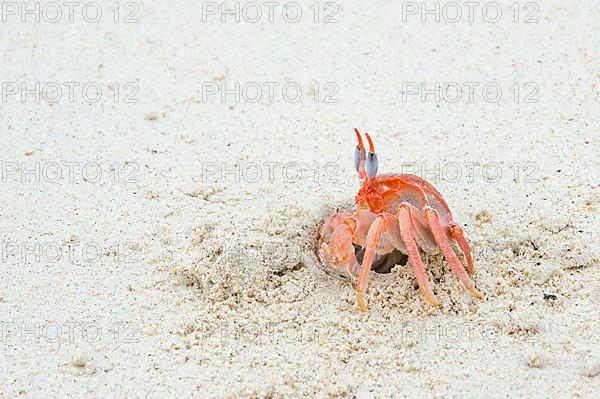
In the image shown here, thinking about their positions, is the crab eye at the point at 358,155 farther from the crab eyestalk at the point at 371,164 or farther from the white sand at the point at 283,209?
the white sand at the point at 283,209

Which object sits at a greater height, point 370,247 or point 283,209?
point 283,209

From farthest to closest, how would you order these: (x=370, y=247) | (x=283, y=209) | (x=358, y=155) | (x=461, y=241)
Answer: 1. (x=283, y=209)
2. (x=358, y=155)
3. (x=461, y=241)
4. (x=370, y=247)

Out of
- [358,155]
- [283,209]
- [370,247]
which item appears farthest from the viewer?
[283,209]

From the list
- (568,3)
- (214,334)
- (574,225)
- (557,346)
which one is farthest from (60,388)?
(568,3)

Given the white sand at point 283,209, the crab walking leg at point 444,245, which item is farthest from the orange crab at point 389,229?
the white sand at point 283,209

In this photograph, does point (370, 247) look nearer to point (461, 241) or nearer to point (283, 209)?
point (461, 241)

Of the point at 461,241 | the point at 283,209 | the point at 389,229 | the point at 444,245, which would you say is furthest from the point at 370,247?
the point at 283,209

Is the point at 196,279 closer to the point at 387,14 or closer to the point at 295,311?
the point at 295,311

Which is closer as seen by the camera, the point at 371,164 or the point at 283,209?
the point at 371,164
